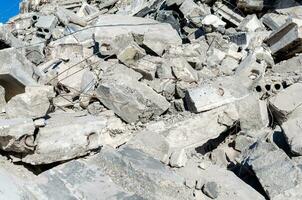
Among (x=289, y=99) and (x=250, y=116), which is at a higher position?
(x=289, y=99)

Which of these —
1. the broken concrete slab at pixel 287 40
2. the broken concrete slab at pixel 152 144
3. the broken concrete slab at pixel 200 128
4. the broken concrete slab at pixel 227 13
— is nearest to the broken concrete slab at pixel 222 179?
the broken concrete slab at pixel 152 144

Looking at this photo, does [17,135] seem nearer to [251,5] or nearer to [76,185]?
[76,185]

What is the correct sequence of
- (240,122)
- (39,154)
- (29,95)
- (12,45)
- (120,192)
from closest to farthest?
(120,192) < (39,154) < (29,95) < (240,122) < (12,45)

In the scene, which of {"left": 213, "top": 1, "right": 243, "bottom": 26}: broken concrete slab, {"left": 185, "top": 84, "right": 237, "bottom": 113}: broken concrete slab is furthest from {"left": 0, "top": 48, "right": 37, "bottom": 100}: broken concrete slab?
{"left": 213, "top": 1, "right": 243, "bottom": 26}: broken concrete slab

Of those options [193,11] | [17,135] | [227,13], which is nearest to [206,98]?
[17,135]

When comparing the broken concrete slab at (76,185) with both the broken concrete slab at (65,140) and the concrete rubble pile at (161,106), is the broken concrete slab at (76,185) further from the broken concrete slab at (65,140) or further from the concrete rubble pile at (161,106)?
the broken concrete slab at (65,140)

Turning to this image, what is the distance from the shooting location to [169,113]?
5570 mm

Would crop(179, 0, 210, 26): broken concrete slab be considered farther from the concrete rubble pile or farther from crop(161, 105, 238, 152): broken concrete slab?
crop(161, 105, 238, 152): broken concrete slab

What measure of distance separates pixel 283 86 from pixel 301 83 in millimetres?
362

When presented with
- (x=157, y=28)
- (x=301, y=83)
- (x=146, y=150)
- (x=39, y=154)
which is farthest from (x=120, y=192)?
(x=157, y=28)

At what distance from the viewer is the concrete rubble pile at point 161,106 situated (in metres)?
4.01

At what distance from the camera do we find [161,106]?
546 cm

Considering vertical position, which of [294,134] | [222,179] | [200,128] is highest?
[294,134]

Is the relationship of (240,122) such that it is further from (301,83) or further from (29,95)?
(29,95)
